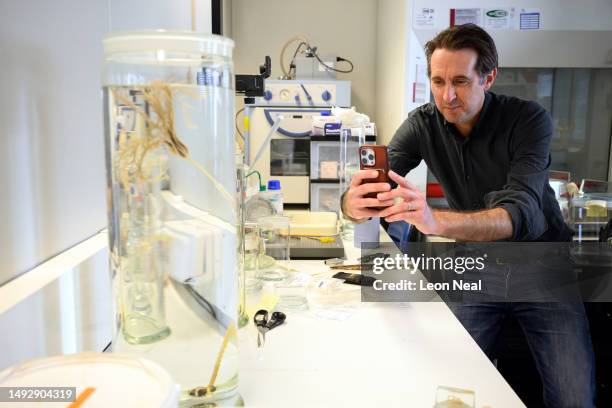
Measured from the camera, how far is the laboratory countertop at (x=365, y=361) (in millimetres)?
749

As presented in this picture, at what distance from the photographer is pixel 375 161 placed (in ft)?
4.19

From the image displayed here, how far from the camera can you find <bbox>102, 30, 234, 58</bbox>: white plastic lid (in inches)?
22.4

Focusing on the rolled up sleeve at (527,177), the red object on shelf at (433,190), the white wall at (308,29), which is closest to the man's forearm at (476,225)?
the rolled up sleeve at (527,177)

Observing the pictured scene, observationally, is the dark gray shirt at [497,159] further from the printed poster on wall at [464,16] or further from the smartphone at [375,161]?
the printed poster on wall at [464,16]

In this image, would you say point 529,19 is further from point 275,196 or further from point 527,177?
point 275,196

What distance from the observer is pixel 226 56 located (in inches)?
24.4

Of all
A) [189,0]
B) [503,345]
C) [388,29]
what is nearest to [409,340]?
[503,345]

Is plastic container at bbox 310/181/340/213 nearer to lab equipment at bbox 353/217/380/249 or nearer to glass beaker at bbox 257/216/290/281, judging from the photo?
lab equipment at bbox 353/217/380/249

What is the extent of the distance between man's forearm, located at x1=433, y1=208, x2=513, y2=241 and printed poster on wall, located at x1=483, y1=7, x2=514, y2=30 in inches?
77.0

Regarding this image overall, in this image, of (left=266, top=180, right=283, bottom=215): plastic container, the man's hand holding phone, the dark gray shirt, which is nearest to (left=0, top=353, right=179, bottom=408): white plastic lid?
the man's hand holding phone

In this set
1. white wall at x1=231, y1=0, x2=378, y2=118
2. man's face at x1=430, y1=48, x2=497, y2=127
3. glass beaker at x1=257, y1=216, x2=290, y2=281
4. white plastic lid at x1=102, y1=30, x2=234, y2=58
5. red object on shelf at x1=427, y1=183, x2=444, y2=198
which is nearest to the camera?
white plastic lid at x1=102, y1=30, x2=234, y2=58

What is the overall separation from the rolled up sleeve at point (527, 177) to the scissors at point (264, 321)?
0.77 metres

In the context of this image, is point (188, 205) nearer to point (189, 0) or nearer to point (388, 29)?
point (189, 0)

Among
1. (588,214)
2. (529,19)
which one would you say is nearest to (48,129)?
(588,214)
